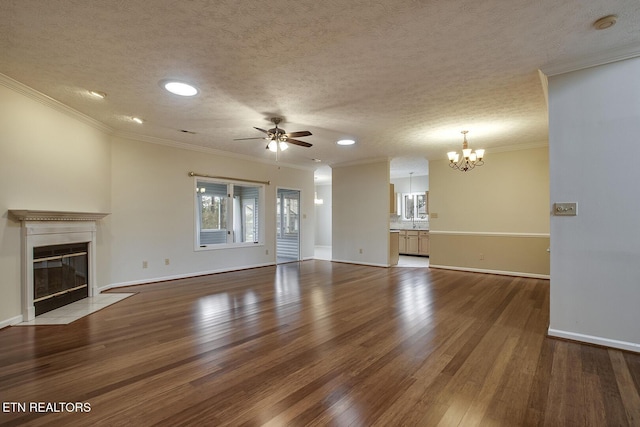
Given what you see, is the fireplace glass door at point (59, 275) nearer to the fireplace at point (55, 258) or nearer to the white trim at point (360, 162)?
the fireplace at point (55, 258)

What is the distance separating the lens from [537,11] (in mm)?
2090

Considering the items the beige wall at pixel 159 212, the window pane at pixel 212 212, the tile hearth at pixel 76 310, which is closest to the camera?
the tile hearth at pixel 76 310

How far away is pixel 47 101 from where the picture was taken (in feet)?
11.9

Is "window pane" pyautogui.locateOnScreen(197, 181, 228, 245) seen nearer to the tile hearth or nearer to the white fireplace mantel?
the white fireplace mantel

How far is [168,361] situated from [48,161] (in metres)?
3.08

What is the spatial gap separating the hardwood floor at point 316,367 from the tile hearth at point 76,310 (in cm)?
16

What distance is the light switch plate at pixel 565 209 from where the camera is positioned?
280cm

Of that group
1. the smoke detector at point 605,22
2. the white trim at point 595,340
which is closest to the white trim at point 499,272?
the white trim at point 595,340

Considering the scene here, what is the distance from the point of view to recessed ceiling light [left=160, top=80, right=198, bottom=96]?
3.18 m

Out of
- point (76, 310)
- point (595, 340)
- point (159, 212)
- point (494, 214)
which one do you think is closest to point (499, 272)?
point (494, 214)

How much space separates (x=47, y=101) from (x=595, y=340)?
20.7 feet

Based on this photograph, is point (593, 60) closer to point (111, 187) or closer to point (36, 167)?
point (36, 167)

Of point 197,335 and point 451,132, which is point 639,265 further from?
point 197,335

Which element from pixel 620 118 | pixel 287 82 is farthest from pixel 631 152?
pixel 287 82
